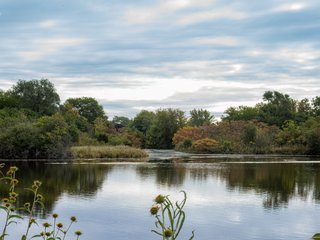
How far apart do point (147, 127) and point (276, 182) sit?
49.1 meters

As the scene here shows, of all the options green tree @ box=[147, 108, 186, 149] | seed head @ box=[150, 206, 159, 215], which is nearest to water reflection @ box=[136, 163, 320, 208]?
seed head @ box=[150, 206, 159, 215]

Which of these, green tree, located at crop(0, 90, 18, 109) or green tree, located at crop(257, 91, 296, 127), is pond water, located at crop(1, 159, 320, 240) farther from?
green tree, located at crop(257, 91, 296, 127)

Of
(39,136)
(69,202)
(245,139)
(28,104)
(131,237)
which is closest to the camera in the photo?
(131,237)

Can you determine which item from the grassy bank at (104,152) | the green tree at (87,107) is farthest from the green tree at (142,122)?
the grassy bank at (104,152)

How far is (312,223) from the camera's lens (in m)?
12.9

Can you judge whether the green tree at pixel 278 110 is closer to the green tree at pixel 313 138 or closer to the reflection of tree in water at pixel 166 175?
the green tree at pixel 313 138

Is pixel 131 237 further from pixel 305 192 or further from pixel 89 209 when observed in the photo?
pixel 305 192

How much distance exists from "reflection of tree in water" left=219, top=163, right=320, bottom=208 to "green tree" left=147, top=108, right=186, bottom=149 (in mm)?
31798

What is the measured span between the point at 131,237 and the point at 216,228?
6.91 feet

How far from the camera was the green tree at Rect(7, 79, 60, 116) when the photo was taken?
55.7 m

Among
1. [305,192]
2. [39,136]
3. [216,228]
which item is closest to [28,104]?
[39,136]

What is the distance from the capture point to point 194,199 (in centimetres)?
1722

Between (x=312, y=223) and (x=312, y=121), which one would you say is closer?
(x=312, y=223)

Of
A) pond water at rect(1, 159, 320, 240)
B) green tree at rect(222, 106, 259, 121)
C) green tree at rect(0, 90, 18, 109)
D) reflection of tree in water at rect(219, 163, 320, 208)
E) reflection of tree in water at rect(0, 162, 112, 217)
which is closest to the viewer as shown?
pond water at rect(1, 159, 320, 240)
